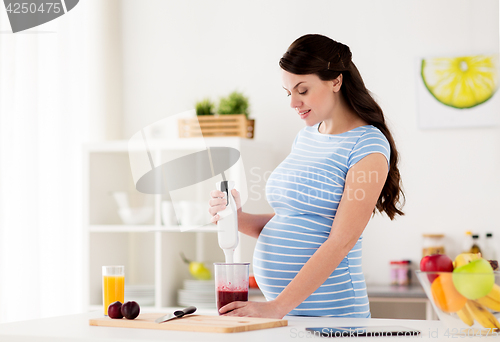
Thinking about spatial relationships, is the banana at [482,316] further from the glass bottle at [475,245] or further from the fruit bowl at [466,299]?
the glass bottle at [475,245]

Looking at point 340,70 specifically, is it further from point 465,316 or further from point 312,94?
point 465,316

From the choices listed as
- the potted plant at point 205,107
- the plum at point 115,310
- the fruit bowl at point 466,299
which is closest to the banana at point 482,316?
the fruit bowl at point 466,299

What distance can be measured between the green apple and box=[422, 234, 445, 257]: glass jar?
191 cm

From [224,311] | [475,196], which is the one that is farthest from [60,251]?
[475,196]

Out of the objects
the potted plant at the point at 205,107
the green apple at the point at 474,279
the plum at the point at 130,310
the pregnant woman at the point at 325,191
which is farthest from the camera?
the potted plant at the point at 205,107

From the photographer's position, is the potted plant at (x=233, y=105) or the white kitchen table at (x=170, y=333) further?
the potted plant at (x=233, y=105)

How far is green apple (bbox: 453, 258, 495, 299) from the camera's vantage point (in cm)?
91

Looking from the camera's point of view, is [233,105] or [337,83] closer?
[337,83]

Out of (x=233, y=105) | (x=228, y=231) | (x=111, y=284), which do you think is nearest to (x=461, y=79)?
(x=233, y=105)

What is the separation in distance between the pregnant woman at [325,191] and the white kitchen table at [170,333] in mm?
176

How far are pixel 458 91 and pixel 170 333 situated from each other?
2229 mm

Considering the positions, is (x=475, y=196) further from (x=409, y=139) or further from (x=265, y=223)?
(x=265, y=223)

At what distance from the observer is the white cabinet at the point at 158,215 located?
277 cm

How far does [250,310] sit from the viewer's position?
1221mm
